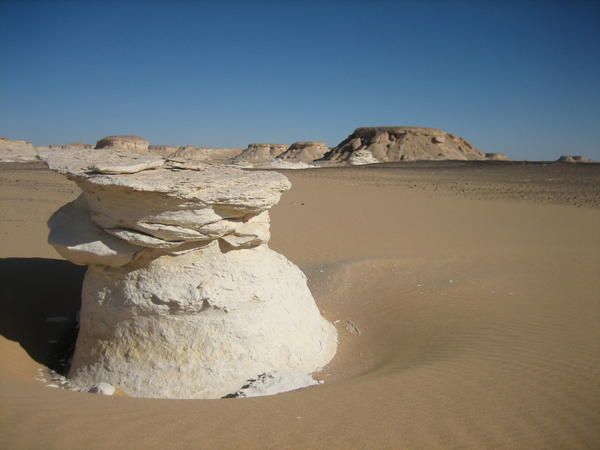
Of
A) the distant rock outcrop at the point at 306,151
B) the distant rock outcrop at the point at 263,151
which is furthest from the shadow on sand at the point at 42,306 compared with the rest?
the distant rock outcrop at the point at 263,151

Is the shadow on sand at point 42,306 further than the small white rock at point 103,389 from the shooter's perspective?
Yes

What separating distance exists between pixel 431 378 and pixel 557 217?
1411cm

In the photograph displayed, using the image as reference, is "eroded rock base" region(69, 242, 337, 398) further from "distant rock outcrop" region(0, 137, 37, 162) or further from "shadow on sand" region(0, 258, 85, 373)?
"distant rock outcrop" region(0, 137, 37, 162)

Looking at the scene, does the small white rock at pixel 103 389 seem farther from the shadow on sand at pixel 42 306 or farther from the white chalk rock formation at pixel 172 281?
the shadow on sand at pixel 42 306

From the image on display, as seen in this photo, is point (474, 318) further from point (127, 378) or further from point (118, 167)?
point (118, 167)

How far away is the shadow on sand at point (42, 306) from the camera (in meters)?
5.73

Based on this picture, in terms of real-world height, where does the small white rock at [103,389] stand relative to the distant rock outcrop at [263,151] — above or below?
below

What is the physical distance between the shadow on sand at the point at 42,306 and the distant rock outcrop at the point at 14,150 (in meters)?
54.1

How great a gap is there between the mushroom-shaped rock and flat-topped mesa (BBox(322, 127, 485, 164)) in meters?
34.0

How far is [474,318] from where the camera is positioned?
671cm

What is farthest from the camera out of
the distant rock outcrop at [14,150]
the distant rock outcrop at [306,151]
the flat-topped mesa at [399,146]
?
the distant rock outcrop at [306,151]

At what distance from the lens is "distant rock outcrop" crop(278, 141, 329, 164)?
76.4 meters

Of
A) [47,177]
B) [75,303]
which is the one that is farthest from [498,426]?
[47,177]

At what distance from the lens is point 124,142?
72.3m
